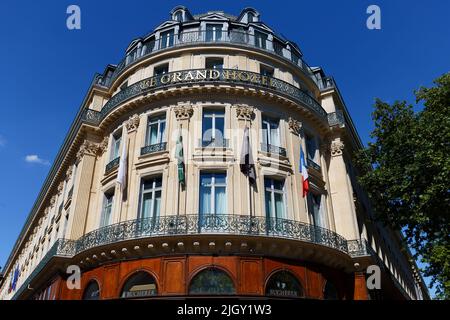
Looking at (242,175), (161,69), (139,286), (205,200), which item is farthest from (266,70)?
(139,286)

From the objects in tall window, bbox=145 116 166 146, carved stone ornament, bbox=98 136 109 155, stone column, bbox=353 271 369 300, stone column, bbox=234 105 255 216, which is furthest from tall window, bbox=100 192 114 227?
stone column, bbox=353 271 369 300

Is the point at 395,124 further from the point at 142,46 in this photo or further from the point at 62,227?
the point at 62,227

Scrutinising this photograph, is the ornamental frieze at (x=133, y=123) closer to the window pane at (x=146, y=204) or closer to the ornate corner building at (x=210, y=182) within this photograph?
the ornate corner building at (x=210, y=182)

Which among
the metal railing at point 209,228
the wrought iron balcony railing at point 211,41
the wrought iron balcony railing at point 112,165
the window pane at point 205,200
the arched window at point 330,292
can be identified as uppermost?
the wrought iron balcony railing at point 211,41

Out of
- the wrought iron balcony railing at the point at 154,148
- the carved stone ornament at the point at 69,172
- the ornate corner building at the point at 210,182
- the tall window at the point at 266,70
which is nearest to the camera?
the ornate corner building at the point at 210,182

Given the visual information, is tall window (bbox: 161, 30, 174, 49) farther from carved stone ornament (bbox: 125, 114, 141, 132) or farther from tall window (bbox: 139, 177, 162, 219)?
tall window (bbox: 139, 177, 162, 219)

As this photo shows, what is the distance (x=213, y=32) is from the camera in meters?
21.8

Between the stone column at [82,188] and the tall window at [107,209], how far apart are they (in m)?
1.11

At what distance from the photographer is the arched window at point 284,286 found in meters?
14.4

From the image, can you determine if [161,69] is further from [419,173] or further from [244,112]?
[419,173]

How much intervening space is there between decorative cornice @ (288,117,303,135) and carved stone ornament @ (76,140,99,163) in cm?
1075

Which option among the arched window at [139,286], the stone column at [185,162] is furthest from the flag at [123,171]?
the arched window at [139,286]
